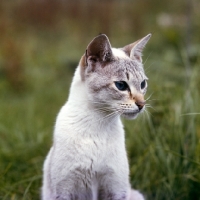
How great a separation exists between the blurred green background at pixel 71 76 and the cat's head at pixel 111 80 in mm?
592

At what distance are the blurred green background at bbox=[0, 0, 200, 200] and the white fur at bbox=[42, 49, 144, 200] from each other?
0.54m

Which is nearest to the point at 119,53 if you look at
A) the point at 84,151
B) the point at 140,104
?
the point at 140,104

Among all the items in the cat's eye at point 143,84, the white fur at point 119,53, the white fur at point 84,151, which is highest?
the white fur at point 119,53

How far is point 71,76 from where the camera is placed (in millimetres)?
6996

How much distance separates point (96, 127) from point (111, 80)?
0.29 meters

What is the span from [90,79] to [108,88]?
12 cm

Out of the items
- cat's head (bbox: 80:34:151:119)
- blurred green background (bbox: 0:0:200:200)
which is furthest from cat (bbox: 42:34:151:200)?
blurred green background (bbox: 0:0:200:200)

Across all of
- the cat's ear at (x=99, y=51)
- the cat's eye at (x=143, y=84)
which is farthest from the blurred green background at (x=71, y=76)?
the cat's ear at (x=99, y=51)

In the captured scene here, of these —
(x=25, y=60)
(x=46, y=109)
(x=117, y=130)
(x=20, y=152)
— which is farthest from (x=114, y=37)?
(x=117, y=130)

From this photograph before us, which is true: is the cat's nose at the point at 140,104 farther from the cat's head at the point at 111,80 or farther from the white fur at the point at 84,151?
the white fur at the point at 84,151

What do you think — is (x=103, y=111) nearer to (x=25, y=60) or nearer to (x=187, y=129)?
(x=187, y=129)

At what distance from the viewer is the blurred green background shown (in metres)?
3.34

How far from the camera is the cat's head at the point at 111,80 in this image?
2.54 meters

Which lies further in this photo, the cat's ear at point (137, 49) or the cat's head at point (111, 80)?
the cat's ear at point (137, 49)
